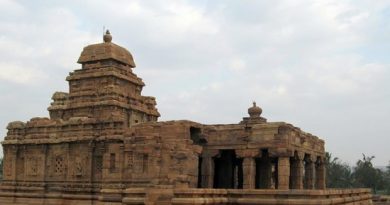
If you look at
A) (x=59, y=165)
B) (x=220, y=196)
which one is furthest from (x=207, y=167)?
(x=59, y=165)

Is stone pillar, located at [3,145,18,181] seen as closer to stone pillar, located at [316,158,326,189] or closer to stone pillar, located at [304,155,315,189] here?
stone pillar, located at [304,155,315,189]

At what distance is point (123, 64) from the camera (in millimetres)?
28531

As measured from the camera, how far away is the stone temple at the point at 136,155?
683 inches

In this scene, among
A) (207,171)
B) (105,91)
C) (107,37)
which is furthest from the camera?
(107,37)

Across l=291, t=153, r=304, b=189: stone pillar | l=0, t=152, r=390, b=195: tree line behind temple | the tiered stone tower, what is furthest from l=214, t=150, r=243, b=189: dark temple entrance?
l=0, t=152, r=390, b=195: tree line behind temple

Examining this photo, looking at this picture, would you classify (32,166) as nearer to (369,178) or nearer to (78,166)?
(78,166)

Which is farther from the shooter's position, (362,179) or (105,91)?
(362,179)

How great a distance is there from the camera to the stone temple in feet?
57.0

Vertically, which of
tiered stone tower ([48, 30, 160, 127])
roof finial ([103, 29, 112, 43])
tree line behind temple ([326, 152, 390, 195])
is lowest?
tree line behind temple ([326, 152, 390, 195])

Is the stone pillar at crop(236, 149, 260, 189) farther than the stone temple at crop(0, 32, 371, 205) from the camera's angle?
Yes

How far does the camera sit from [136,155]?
19.0 meters

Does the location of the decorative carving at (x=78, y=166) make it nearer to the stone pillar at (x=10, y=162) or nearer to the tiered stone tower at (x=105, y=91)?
the tiered stone tower at (x=105, y=91)

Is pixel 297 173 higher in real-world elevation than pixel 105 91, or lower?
lower

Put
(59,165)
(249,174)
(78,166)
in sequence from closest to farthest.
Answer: (249,174) → (78,166) → (59,165)
